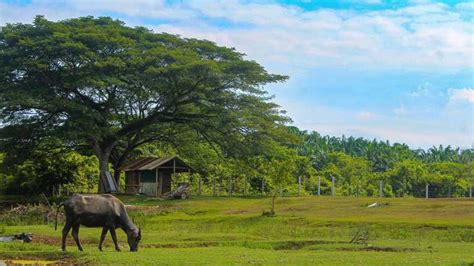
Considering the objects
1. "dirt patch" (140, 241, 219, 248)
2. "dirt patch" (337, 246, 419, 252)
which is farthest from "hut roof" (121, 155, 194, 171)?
"dirt patch" (337, 246, 419, 252)

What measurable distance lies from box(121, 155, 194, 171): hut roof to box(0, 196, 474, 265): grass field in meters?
6.69

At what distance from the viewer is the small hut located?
185 feet

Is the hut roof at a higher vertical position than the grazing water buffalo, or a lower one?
higher

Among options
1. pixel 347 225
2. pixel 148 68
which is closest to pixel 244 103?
pixel 148 68

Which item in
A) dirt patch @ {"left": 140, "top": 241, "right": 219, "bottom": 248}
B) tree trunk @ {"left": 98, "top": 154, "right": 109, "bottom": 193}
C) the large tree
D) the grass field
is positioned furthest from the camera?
tree trunk @ {"left": 98, "top": 154, "right": 109, "bottom": 193}

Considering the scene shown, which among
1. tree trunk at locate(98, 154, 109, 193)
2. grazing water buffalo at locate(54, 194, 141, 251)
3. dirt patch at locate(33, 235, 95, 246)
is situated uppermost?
tree trunk at locate(98, 154, 109, 193)

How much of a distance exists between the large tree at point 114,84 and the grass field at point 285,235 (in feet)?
22.2

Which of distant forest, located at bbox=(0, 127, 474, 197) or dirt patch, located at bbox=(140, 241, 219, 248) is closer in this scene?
dirt patch, located at bbox=(140, 241, 219, 248)

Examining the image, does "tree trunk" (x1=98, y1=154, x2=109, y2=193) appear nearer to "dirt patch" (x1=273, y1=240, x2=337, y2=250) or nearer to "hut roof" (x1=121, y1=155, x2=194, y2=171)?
"hut roof" (x1=121, y1=155, x2=194, y2=171)

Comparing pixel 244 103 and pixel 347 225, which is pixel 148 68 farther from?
pixel 347 225

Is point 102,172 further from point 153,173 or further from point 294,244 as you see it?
point 294,244

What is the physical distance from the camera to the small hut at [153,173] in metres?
56.3

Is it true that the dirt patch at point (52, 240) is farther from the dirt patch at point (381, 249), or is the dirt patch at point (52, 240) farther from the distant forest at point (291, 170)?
the distant forest at point (291, 170)

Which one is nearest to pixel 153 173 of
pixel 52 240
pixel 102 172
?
pixel 102 172
